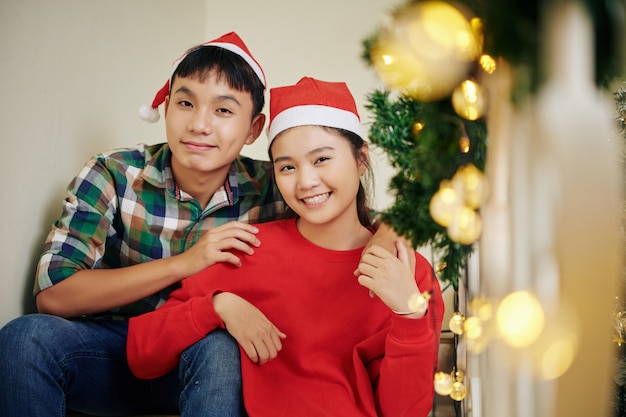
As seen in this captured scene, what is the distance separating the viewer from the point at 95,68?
67.8 inches

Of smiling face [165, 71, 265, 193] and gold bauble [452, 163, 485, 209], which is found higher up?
smiling face [165, 71, 265, 193]

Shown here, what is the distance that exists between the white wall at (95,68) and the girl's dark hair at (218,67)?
288 millimetres

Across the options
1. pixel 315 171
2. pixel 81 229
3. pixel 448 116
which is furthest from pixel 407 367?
pixel 81 229

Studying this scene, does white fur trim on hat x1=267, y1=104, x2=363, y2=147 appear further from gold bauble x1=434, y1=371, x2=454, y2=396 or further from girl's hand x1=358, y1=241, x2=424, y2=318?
gold bauble x1=434, y1=371, x2=454, y2=396

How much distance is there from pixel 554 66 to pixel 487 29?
0.08 meters

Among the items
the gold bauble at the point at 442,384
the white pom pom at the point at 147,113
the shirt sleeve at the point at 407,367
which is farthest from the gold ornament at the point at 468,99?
the white pom pom at the point at 147,113

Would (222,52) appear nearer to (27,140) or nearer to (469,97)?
(27,140)

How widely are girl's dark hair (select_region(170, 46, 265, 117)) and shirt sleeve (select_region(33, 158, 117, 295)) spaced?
1.00ft

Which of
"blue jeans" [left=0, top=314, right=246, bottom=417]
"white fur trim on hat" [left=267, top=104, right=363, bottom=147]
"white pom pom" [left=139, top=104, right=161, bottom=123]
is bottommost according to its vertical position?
"blue jeans" [left=0, top=314, right=246, bottom=417]

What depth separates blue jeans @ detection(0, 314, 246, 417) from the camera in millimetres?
1111

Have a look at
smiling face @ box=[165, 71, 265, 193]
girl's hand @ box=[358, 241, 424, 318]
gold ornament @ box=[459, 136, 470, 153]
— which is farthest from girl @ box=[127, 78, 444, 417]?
gold ornament @ box=[459, 136, 470, 153]

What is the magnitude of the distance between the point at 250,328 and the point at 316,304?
0.50 ft

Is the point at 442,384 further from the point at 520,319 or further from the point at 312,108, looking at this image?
the point at 312,108

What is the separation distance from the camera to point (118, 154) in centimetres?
155
